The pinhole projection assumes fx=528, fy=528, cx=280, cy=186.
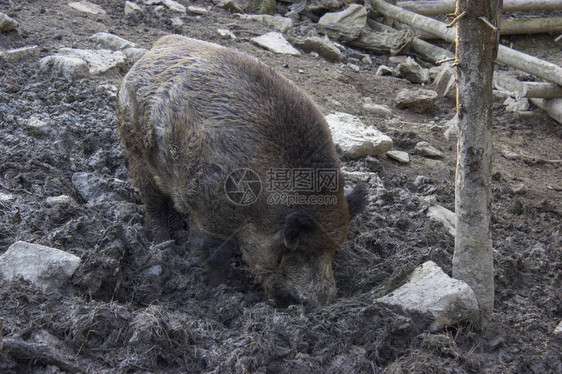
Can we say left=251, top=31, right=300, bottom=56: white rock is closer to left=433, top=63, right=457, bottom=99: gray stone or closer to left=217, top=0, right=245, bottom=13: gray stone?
left=217, top=0, right=245, bottom=13: gray stone

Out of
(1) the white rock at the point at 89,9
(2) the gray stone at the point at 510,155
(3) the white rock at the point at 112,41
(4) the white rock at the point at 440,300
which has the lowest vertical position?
(2) the gray stone at the point at 510,155

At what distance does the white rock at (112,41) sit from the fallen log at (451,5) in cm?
586

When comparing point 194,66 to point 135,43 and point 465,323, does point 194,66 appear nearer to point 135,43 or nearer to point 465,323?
point 465,323

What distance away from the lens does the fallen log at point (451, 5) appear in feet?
32.0

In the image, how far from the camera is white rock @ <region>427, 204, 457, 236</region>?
4.55m

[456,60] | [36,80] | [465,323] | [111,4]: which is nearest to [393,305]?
[465,323]

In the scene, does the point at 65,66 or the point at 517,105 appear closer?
the point at 65,66

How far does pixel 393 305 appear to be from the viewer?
3260mm

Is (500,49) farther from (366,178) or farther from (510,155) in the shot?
(366,178)

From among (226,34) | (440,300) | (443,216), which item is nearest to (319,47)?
(226,34)

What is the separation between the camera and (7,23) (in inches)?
263

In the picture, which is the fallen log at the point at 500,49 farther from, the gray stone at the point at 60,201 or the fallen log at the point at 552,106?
the gray stone at the point at 60,201

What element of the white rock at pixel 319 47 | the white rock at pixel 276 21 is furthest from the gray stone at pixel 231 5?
the white rock at pixel 319 47

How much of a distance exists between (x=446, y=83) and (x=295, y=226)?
5.81 meters
